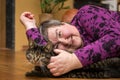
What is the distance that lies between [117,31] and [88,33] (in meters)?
0.17

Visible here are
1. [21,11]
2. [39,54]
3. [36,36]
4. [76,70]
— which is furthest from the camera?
[21,11]

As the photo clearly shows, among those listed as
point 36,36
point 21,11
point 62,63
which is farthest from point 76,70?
point 21,11

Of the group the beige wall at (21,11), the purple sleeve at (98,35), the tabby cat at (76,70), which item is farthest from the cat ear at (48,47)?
the beige wall at (21,11)

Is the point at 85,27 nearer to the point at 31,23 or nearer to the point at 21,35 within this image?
the point at 31,23

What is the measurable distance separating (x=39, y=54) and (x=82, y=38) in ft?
1.12

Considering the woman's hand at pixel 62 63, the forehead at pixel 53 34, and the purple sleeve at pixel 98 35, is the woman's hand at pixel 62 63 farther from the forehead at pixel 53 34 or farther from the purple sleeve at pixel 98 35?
the forehead at pixel 53 34

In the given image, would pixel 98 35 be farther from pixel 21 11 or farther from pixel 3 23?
pixel 3 23

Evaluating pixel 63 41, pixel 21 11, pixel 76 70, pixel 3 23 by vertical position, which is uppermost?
pixel 63 41

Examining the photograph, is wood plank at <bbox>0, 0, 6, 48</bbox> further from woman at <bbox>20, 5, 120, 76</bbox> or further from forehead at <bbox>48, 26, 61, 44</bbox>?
forehead at <bbox>48, 26, 61, 44</bbox>

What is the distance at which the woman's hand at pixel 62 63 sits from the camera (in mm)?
1170

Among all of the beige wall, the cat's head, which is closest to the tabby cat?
the cat's head

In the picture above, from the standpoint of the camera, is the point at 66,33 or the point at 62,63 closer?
the point at 62,63

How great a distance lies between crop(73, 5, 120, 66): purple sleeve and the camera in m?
1.22

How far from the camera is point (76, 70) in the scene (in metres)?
1.27
